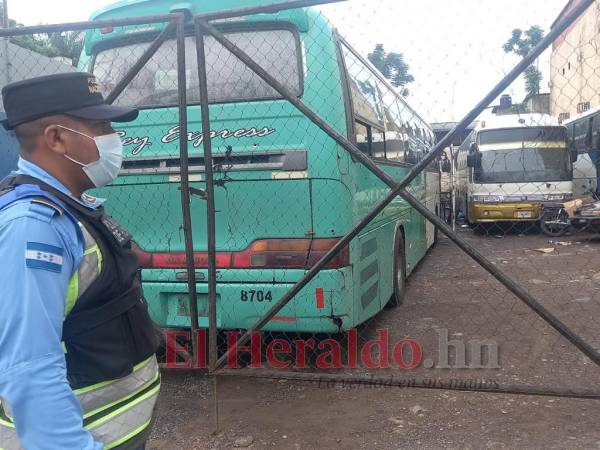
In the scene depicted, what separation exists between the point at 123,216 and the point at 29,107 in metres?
2.83

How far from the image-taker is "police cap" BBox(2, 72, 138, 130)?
4.68 ft

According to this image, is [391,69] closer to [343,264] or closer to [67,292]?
[343,264]

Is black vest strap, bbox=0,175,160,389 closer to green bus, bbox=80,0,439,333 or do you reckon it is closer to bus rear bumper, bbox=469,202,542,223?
green bus, bbox=80,0,439,333

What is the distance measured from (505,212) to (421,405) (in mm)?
10338

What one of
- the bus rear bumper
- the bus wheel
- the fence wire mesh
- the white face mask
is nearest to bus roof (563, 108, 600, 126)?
the bus rear bumper

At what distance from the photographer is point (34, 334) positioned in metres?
1.18

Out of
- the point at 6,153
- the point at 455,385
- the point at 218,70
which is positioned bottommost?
the point at 455,385

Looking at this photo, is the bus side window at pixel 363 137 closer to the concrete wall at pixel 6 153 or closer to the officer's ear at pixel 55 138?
the officer's ear at pixel 55 138

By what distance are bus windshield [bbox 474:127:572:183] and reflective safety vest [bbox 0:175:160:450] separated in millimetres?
12441

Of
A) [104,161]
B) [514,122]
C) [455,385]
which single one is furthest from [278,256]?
[514,122]

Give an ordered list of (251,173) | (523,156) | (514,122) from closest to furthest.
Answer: (251,173) < (523,156) < (514,122)

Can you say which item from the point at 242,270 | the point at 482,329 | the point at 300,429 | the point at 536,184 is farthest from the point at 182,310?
the point at 536,184

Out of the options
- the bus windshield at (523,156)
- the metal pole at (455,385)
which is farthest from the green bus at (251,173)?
the bus windshield at (523,156)

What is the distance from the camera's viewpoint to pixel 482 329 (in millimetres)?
5508
